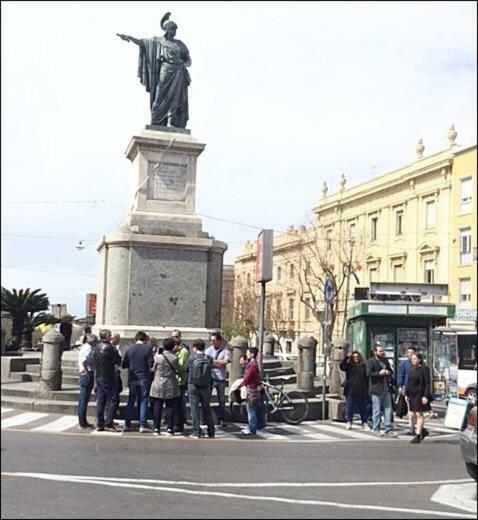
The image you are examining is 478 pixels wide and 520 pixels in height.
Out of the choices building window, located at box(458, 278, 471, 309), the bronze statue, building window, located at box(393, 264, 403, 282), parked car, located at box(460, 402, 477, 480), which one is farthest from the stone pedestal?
building window, located at box(393, 264, 403, 282)

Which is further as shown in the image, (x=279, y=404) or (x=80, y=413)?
(x=279, y=404)

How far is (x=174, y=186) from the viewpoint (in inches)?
758

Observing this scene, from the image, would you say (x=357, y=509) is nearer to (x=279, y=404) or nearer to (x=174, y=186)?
(x=279, y=404)

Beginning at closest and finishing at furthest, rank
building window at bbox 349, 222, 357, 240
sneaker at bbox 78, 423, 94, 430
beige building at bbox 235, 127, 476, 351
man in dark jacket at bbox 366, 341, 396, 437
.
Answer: sneaker at bbox 78, 423, 94, 430 → man in dark jacket at bbox 366, 341, 396, 437 → beige building at bbox 235, 127, 476, 351 → building window at bbox 349, 222, 357, 240

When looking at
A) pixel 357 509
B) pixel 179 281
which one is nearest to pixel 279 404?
pixel 179 281

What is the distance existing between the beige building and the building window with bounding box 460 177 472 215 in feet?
41.6

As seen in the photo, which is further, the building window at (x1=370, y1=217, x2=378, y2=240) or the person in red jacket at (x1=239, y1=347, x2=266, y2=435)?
the building window at (x1=370, y1=217, x2=378, y2=240)

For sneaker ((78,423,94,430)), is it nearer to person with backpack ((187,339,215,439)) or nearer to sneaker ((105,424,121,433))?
sneaker ((105,424,121,433))

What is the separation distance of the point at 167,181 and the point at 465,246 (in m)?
14.0

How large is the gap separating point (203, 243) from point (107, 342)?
19.6 feet

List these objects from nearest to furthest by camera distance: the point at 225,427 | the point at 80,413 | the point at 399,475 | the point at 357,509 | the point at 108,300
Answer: the point at 357,509, the point at 399,475, the point at 80,413, the point at 225,427, the point at 108,300

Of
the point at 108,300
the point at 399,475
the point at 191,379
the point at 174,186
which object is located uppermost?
the point at 174,186

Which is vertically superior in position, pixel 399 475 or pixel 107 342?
pixel 107 342

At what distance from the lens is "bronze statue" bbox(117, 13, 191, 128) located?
19.4 m
